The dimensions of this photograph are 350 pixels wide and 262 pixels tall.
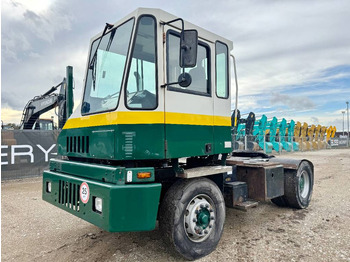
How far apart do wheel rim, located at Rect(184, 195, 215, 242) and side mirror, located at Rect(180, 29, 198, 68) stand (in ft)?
5.42

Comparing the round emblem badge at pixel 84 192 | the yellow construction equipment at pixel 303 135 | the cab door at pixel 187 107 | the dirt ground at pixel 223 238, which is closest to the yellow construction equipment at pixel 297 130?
the yellow construction equipment at pixel 303 135

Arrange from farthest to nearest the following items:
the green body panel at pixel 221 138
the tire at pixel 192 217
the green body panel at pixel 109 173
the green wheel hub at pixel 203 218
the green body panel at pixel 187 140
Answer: the green body panel at pixel 221 138 < the green wheel hub at pixel 203 218 < the green body panel at pixel 187 140 < the tire at pixel 192 217 < the green body panel at pixel 109 173

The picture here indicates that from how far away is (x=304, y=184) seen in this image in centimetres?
600

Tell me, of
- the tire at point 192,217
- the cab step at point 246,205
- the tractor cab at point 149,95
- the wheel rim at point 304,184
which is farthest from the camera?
the wheel rim at point 304,184

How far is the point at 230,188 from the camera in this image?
433 centimetres

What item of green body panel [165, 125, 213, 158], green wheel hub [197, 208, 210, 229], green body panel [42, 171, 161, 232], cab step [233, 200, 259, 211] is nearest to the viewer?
green body panel [42, 171, 161, 232]

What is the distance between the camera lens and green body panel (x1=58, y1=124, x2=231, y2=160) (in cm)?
315

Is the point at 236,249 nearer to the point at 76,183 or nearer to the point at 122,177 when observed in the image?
the point at 122,177

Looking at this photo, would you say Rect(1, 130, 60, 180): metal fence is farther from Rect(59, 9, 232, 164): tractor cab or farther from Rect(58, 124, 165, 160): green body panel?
Rect(58, 124, 165, 160): green body panel

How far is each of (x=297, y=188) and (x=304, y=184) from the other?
2.02 ft

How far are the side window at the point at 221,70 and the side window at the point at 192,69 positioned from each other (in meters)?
0.21

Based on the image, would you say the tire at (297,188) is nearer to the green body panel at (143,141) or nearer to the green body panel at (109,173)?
the green body panel at (143,141)

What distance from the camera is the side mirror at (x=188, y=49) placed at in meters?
3.15

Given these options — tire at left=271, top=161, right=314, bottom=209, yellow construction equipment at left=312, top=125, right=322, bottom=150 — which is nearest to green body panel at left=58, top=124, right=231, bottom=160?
tire at left=271, top=161, right=314, bottom=209
